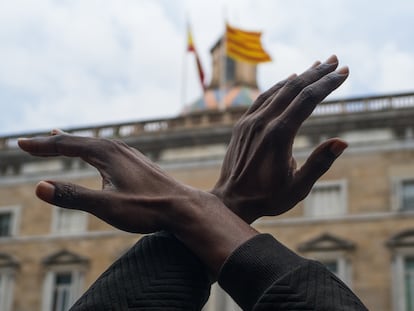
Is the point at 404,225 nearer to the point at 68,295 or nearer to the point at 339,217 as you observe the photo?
the point at 339,217

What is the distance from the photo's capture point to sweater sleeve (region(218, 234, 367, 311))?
8.11 feet

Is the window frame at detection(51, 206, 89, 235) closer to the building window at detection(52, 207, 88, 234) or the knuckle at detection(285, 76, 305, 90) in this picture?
the building window at detection(52, 207, 88, 234)

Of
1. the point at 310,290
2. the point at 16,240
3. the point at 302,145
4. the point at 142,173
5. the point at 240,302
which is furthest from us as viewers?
the point at 16,240

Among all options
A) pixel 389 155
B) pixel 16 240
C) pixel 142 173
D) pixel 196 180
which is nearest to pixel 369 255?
pixel 389 155

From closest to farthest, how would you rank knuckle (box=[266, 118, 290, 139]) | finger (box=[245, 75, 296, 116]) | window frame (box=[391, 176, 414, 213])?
1. knuckle (box=[266, 118, 290, 139])
2. finger (box=[245, 75, 296, 116])
3. window frame (box=[391, 176, 414, 213])

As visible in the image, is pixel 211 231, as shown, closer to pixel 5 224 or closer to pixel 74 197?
pixel 74 197

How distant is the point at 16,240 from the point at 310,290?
2426 centimetres

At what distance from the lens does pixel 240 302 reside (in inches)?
105

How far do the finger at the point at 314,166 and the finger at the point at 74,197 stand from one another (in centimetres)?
70

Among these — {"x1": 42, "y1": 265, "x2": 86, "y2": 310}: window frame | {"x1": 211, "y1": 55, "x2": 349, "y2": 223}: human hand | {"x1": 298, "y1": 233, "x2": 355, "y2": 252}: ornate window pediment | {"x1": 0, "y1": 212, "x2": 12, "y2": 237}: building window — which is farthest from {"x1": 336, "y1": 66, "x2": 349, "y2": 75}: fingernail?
{"x1": 0, "y1": 212, "x2": 12, "y2": 237}: building window

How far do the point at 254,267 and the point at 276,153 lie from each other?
1.63 feet

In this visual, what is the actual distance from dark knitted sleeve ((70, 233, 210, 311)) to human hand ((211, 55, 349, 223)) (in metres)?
Answer: 0.30

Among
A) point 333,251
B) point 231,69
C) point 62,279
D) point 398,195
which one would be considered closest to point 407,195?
point 398,195

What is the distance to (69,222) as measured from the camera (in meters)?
25.6
